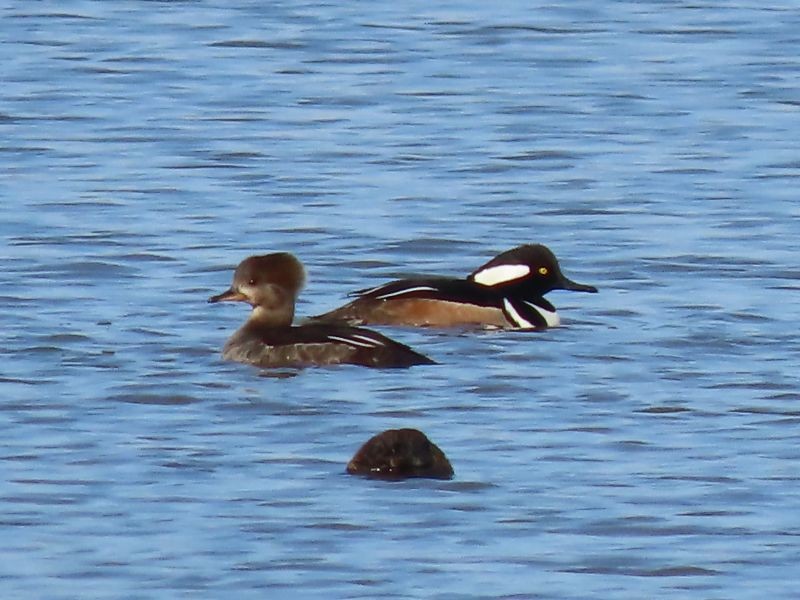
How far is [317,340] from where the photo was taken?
1441cm

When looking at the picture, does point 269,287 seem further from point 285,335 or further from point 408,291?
point 408,291

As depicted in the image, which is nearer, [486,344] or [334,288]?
[486,344]

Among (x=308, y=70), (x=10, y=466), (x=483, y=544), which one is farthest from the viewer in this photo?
(x=308, y=70)

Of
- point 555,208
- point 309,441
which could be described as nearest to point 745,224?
point 555,208

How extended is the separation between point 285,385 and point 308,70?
11866mm

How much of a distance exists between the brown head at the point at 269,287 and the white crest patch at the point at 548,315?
5.05 ft

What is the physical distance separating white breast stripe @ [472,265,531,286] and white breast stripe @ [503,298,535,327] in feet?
0.66

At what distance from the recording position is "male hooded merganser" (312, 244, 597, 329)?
15.7m

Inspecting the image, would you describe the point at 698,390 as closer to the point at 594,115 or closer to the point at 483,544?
the point at 483,544

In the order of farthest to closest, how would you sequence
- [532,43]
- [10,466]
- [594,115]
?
[532,43], [594,115], [10,466]

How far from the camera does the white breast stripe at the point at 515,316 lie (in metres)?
15.8

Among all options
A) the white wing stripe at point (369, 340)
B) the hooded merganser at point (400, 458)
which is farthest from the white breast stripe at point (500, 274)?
the hooded merganser at point (400, 458)

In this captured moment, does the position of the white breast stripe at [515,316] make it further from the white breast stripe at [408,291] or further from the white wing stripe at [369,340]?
the white wing stripe at [369,340]

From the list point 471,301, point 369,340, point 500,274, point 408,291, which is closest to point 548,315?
point 471,301
